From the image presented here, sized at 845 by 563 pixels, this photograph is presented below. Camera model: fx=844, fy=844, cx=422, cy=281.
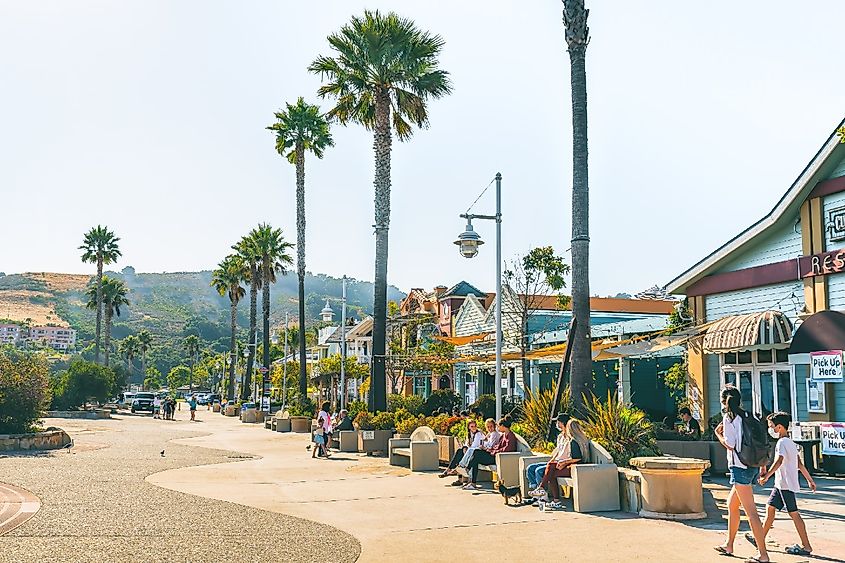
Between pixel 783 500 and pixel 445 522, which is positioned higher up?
pixel 783 500

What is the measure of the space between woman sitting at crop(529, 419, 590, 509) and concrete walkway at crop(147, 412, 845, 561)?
1.06ft

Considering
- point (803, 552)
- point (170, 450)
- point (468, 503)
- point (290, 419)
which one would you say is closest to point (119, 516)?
point (468, 503)

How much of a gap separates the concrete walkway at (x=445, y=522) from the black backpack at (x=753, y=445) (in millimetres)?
984

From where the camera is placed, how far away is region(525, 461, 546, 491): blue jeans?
41.3 feet

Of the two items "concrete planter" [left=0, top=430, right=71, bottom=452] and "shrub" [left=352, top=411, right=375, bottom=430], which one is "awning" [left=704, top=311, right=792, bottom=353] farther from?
"concrete planter" [left=0, top=430, right=71, bottom=452]

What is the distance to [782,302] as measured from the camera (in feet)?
63.0

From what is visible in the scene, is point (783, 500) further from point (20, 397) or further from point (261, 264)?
point (261, 264)

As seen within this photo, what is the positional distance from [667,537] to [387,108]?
65.9 feet

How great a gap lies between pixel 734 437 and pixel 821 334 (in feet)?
26.0

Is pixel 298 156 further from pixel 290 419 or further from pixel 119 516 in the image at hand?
pixel 119 516

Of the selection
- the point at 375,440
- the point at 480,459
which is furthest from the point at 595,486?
the point at 375,440

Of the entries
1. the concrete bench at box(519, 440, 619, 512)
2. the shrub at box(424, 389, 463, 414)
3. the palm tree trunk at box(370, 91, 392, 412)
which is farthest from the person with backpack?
the shrub at box(424, 389, 463, 414)

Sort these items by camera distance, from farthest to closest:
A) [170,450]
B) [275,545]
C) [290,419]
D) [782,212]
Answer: [290,419] → [170,450] → [782,212] → [275,545]

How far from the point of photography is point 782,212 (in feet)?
61.8
